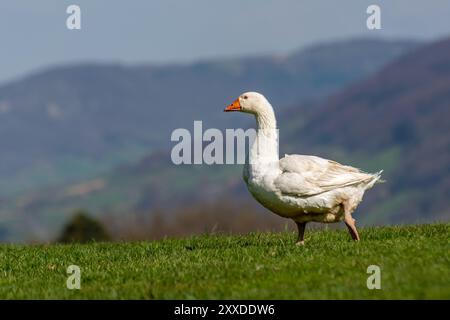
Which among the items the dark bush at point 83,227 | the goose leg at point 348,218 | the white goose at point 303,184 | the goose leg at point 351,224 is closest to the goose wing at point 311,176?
the white goose at point 303,184

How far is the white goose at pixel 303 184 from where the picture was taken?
15.5m

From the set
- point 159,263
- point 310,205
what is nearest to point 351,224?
point 310,205

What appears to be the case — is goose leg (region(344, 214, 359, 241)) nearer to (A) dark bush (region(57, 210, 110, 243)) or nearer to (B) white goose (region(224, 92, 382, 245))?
(B) white goose (region(224, 92, 382, 245))

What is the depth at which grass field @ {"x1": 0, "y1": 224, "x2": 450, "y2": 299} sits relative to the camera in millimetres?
11281

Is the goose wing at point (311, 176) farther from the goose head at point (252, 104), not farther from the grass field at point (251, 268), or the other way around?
the goose head at point (252, 104)

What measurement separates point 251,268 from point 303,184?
2852 millimetres

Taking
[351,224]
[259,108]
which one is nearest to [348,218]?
[351,224]

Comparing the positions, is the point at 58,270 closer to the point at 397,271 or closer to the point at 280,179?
the point at 280,179

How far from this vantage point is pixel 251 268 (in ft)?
42.8

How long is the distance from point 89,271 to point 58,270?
875 mm

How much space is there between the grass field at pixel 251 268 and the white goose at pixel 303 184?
0.59 metres

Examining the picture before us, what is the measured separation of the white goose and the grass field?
590mm
